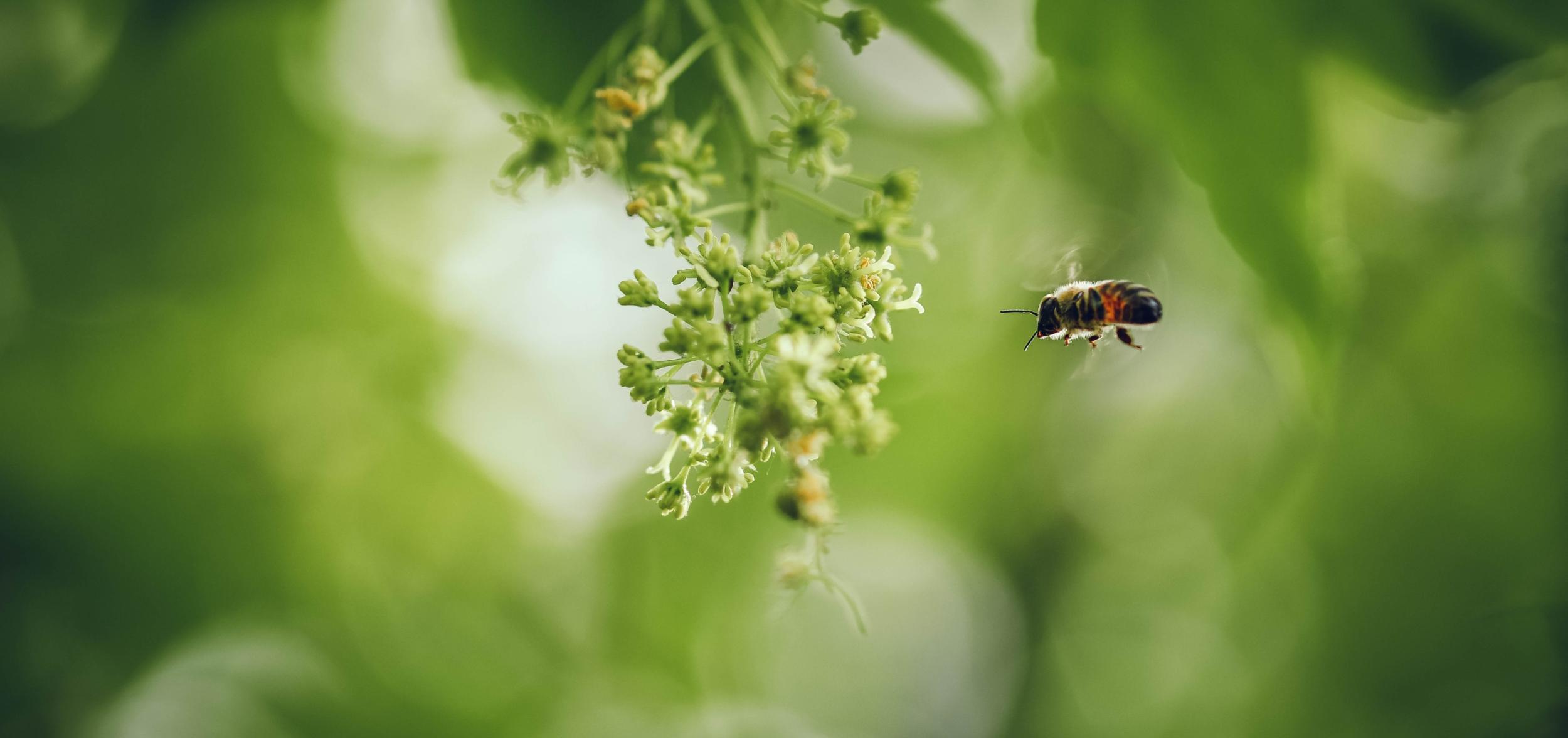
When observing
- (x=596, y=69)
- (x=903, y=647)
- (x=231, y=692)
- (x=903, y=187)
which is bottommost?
(x=903, y=187)

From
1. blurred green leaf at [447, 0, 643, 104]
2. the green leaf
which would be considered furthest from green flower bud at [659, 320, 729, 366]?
blurred green leaf at [447, 0, 643, 104]

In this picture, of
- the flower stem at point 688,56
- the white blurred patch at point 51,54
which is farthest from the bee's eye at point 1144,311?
the white blurred patch at point 51,54

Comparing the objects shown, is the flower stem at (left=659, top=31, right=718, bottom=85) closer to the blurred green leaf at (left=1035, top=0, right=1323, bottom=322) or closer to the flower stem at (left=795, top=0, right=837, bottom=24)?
the flower stem at (left=795, top=0, right=837, bottom=24)

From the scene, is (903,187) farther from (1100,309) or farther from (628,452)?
(628,452)

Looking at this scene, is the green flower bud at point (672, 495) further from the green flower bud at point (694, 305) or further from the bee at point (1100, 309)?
the bee at point (1100, 309)

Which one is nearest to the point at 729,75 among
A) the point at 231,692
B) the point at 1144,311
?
the point at 1144,311

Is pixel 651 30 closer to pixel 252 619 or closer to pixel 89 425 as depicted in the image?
pixel 89 425
